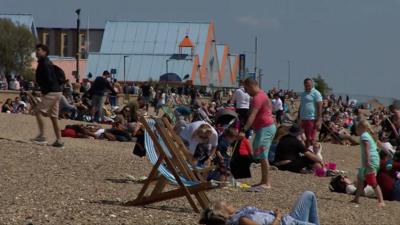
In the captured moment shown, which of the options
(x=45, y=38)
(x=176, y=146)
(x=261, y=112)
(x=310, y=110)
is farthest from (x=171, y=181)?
(x=45, y=38)

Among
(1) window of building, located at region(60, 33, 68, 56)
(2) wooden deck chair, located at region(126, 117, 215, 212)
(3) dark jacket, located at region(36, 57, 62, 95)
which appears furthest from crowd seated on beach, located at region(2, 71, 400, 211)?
(1) window of building, located at region(60, 33, 68, 56)

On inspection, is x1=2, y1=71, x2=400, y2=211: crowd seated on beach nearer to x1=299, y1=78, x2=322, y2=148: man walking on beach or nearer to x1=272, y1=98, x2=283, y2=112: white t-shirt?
x1=299, y1=78, x2=322, y2=148: man walking on beach

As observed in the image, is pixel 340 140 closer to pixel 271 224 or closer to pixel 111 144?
pixel 111 144

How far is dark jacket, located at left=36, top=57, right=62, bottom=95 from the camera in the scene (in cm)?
1463

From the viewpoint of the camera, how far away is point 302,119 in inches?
671

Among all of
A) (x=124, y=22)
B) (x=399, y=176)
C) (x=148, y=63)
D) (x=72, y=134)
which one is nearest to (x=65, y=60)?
(x=148, y=63)

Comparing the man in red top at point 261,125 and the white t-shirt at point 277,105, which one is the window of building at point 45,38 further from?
the man in red top at point 261,125

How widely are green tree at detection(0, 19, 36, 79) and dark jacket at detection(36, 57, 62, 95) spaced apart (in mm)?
51822

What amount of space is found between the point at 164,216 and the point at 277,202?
90.7 inches

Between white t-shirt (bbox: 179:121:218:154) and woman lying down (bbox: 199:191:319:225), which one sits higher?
white t-shirt (bbox: 179:121:218:154)

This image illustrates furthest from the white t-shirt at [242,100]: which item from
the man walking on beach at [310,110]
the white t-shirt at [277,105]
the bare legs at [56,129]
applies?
the white t-shirt at [277,105]

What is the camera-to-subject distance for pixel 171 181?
32.9ft

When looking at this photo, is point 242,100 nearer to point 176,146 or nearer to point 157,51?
point 176,146

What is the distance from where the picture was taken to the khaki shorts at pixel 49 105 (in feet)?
48.2
